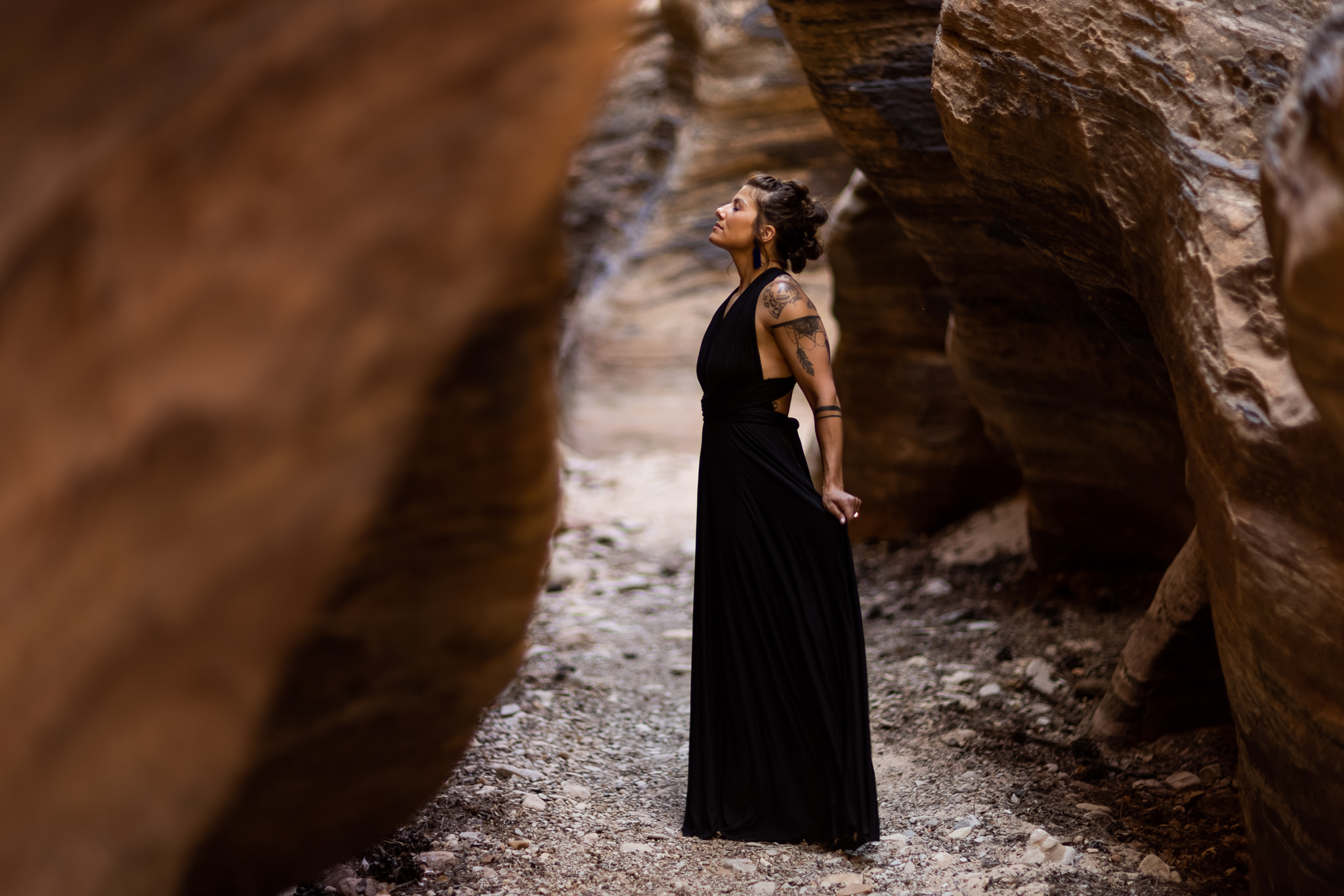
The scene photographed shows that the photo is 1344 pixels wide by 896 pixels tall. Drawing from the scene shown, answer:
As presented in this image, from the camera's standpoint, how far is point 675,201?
14.7m

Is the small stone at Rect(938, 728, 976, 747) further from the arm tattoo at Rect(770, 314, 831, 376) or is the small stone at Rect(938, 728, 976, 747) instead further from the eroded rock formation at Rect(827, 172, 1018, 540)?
the eroded rock formation at Rect(827, 172, 1018, 540)

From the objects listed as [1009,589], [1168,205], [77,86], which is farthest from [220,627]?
[1009,589]

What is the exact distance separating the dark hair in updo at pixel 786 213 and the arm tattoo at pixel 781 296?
0.53ft

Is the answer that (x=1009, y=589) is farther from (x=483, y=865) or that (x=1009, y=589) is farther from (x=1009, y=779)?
(x=483, y=865)

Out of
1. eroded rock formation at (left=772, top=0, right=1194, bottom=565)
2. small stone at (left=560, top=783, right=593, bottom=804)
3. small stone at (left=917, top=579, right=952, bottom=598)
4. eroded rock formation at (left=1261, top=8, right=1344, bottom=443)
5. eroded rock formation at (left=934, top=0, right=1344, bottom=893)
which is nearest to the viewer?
eroded rock formation at (left=1261, top=8, right=1344, bottom=443)

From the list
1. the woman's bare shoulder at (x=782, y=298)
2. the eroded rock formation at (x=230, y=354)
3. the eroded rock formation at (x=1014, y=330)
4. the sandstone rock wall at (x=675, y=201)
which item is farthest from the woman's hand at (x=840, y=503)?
the sandstone rock wall at (x=675, y=201)

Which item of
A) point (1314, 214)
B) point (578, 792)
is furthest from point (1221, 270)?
point (578, 792)

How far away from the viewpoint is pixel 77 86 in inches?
76.4

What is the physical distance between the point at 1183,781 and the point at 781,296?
2.31 metres

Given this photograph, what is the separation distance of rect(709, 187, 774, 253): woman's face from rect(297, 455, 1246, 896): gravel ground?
2111 millimetres

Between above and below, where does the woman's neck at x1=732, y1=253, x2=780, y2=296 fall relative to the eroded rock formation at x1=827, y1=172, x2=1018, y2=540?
above

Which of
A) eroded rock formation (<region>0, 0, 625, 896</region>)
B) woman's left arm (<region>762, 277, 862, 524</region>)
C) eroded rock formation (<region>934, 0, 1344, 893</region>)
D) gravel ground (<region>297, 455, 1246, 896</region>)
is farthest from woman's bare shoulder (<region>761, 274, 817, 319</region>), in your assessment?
gravel ground (<region>297, 455, 1246, 896</region>)

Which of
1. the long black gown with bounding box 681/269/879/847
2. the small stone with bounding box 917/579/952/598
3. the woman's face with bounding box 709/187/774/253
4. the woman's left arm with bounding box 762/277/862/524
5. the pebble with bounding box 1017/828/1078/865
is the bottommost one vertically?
the small stone with bounding box 917/579/952/598

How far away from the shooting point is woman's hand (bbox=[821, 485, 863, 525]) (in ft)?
11.6
